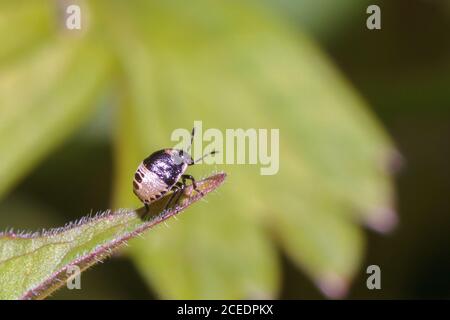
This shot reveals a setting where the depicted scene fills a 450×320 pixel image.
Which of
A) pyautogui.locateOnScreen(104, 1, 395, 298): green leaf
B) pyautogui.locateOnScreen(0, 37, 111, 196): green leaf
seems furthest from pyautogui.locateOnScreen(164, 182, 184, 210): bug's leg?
pyautogui.locateOnScreen(0, 37, 111, 196): green leaf

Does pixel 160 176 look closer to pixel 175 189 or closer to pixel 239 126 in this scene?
pixel 175 189

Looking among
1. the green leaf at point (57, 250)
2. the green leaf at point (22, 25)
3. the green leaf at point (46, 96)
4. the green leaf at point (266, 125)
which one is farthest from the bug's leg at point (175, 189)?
the green leaf at point (22, 25)

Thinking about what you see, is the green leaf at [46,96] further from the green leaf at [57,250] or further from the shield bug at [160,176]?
the green leaf at [57,250]

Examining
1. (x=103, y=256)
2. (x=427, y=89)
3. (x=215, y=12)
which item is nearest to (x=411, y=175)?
(x=427, y=89)

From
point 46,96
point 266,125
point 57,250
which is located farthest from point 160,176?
point 266,125

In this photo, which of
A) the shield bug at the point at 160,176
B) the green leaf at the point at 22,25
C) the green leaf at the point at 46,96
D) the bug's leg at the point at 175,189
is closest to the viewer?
the bug's leg at the point at 175,189

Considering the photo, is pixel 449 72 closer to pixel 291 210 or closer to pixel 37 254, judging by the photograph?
pixel 291 210
